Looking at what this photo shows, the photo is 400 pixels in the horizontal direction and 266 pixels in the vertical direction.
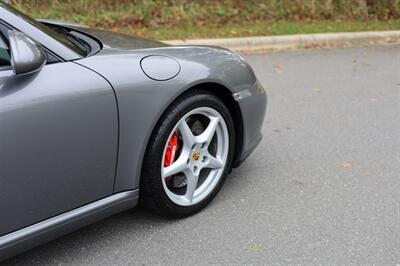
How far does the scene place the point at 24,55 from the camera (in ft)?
6.90

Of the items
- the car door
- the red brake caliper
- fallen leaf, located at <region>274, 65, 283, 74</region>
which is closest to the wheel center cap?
the red brake caliper

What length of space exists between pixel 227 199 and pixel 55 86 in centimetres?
150

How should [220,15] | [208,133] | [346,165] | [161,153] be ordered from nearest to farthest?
[161,153], [208,133], [346,165], [220,15]

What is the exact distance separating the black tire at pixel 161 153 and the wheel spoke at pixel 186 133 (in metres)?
0.08

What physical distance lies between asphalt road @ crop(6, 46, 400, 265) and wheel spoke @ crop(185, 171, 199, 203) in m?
0.16

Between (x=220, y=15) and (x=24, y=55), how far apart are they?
8114 mm

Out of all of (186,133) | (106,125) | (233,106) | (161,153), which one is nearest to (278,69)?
(233,106)

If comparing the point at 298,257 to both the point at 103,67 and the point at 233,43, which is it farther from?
the point at 233,43

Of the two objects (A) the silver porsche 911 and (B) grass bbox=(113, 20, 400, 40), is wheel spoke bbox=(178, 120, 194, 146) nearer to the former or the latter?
(A) the silver porsche 911

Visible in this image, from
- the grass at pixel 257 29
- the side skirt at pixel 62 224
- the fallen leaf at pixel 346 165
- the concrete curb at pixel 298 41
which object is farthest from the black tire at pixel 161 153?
the grass at pixel 257 29

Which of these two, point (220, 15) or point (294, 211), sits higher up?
point (294, 211)

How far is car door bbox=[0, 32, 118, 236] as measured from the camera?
6.83 ft

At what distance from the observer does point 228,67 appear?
3.10 m

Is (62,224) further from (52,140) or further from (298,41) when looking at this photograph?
(298,41)
